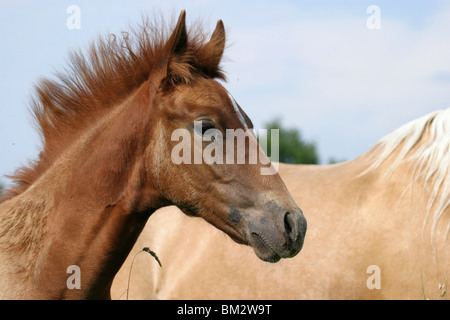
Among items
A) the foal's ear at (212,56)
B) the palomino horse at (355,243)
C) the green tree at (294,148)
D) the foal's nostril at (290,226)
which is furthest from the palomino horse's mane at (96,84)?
the green tree at (294,148)

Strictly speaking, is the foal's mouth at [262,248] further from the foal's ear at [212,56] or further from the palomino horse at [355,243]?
the palomino horse at [355,243]

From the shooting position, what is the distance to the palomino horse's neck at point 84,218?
319 cm

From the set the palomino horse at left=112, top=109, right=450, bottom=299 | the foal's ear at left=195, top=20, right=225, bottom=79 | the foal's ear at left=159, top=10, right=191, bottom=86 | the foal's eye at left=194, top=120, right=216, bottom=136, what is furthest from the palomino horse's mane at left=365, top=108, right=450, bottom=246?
the foal's ear at left=159, top=10, right=191, bottom=86

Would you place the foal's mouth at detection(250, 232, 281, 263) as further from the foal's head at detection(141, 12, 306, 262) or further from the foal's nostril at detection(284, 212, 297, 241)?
the foal's nostril at detection(284, 212, 297, 241)

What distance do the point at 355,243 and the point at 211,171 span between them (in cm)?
240

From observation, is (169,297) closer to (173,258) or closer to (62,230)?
(173,258)

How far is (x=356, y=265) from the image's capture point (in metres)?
4.98

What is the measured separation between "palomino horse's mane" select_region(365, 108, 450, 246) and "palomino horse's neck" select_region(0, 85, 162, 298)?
280cm

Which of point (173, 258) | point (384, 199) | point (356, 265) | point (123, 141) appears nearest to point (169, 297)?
point (173, 258)

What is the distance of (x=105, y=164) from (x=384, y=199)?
2986mm

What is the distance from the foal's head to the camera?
313 centimetres

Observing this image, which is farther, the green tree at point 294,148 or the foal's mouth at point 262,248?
the green tree at point 294,148

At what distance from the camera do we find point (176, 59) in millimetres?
3365

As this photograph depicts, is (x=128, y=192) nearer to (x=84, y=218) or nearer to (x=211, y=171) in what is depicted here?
(x=84, y=218)
